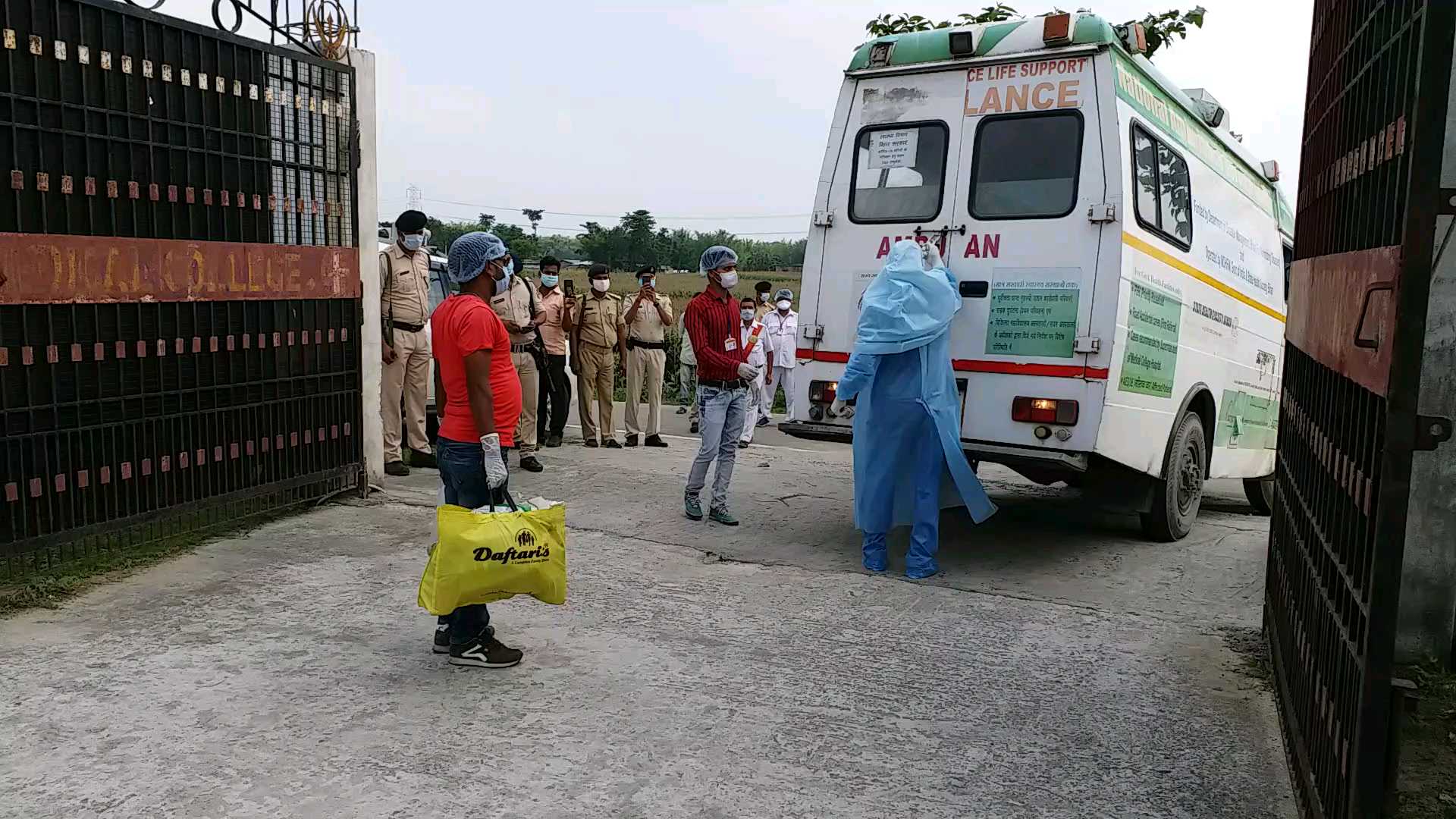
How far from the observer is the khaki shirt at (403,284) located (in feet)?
28.5

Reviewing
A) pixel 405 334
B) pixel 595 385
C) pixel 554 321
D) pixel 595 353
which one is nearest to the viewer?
pixel 405 334

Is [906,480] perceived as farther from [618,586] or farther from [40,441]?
[40,441]

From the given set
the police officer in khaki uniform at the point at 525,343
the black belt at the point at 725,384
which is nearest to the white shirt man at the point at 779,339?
the police officer in khaki uniform at the point at 525,343

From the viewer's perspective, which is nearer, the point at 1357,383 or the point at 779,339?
the point at 1357,383

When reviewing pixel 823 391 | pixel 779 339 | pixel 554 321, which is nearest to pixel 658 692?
pixel 823 391

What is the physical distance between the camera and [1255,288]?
8.29 metres

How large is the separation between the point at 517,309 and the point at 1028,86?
A: 499 centimetres

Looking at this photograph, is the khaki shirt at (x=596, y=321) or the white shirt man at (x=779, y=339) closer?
the khaki shirt at (x=596, y=321)

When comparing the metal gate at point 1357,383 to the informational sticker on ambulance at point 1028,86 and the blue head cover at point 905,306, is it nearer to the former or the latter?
the informational sticker on ambulance at point 1028,86

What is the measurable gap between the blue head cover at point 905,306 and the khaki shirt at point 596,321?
5.24 metres

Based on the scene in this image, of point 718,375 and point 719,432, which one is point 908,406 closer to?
point 718,375

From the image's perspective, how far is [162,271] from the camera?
6.02 m

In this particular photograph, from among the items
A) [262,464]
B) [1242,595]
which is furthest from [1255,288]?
[262,464]

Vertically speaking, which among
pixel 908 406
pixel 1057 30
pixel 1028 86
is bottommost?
pixel 908 406
